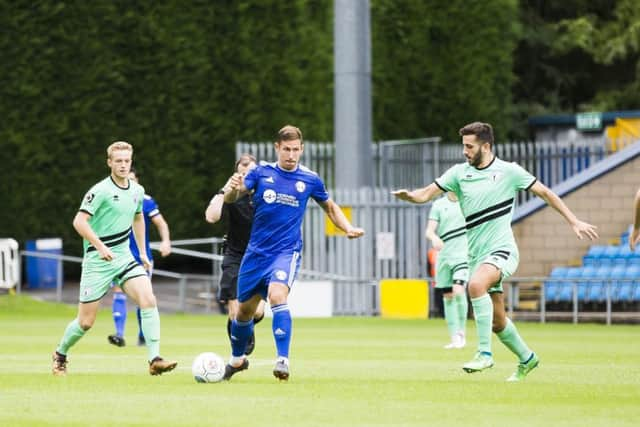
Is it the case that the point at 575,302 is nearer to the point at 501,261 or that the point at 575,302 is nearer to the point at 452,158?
the point at 452,158

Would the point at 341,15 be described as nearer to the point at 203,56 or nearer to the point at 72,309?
the point at 203,56

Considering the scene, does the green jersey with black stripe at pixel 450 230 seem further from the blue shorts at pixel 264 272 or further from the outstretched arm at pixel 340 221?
the blue shorts at pixel 264 272

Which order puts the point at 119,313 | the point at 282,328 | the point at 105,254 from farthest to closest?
the point at 119,313, the point at 105,254, the point at 282,328

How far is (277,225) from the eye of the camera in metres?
13.4

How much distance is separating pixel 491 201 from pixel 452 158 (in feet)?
76.3

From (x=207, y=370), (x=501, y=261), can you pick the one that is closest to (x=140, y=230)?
(x=207, y=370)

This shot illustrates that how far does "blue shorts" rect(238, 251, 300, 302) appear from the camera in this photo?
13281 mm

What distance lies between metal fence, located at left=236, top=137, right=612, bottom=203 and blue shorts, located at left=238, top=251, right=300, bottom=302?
1861 cm

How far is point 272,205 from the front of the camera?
13.4 metres

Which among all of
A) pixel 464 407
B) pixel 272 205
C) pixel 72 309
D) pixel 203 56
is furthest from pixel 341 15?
pixel 464 407

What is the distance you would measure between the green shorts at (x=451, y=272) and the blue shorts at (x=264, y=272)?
6697 mm

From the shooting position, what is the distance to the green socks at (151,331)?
1383 cm

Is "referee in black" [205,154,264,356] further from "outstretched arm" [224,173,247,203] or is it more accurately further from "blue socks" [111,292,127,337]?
"blue socks" [111,292,127,337]

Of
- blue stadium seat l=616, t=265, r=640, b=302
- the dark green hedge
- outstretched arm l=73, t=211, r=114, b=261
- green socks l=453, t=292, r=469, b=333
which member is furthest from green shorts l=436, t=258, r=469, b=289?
the dark green hedge
